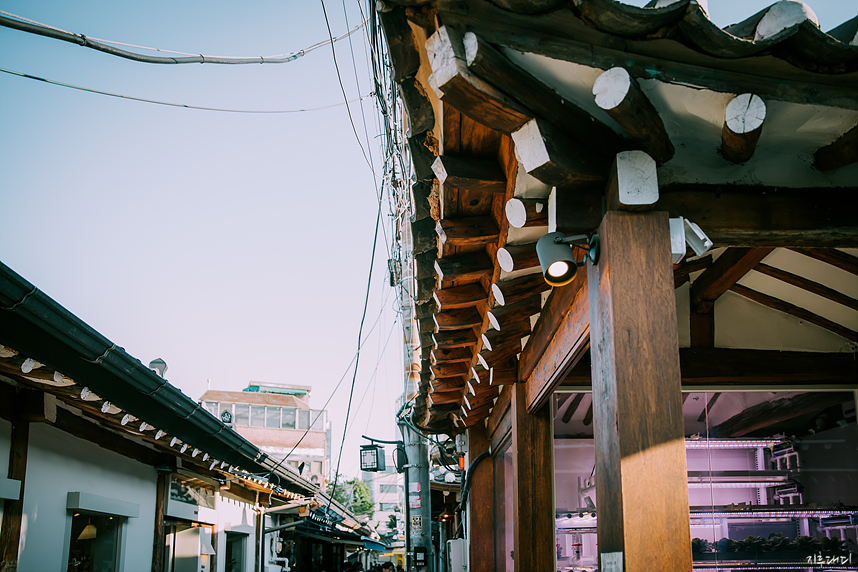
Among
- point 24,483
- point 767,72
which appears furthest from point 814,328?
point 24,483

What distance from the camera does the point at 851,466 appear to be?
18.5ft

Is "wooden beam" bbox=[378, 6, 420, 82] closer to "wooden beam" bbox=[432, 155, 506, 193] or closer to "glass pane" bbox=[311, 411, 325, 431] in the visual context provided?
"wooden beam" bbox=[432, 155, 506, 193]

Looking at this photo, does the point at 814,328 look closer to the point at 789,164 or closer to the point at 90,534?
the point at 789,164

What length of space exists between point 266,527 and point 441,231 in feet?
45.2

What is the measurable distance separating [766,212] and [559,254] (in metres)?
1.03

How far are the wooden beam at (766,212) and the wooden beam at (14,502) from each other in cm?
545

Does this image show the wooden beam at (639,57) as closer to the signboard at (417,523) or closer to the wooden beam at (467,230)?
the wooden beam at (467,230)

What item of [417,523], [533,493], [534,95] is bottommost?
[417,523]

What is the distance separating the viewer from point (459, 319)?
563cm

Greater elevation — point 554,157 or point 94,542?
point 554,157

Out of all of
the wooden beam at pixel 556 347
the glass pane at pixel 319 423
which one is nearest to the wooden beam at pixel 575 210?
the wooden beam at pixel 556 347

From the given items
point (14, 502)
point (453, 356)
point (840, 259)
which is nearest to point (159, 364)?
point (14, 502)

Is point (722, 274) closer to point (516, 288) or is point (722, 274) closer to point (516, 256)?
point (516, 288)

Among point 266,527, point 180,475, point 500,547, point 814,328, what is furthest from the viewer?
point 266,527
